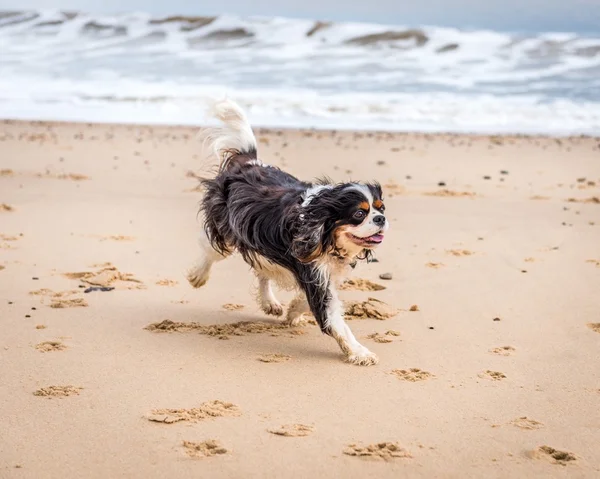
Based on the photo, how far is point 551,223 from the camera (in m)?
7.98

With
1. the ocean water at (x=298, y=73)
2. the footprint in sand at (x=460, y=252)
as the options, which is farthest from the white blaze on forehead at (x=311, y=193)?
the ocean water at (x=298, y=73)

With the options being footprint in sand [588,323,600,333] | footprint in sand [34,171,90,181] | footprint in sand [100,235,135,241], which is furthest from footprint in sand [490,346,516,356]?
footprint in sand [34,171,90,181]

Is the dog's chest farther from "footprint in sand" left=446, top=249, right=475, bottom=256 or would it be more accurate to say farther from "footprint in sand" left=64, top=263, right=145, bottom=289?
"footprint in sand" left=446, top=249, right=475, bottom=256

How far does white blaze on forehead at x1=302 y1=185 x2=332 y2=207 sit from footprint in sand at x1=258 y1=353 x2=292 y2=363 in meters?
0.82

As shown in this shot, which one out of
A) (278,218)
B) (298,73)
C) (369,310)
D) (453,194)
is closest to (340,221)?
(278,218)

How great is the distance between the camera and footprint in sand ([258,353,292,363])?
15.0ft

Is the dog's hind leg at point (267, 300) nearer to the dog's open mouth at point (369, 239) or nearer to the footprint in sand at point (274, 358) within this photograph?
the footprint in sand at point (274, 358)

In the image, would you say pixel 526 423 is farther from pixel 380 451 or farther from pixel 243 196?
pixel 243 196

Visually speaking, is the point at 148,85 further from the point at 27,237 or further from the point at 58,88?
the point at 27,237

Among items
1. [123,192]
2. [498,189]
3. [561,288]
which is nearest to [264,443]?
[561,288]

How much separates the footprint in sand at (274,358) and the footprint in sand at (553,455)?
1.56m

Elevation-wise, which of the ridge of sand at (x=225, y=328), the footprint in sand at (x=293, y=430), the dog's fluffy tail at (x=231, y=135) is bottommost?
the ridge of sand at (x=225, y=328)

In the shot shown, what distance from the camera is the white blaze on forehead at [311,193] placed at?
459 centimetres

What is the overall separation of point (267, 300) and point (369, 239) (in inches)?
45.1
